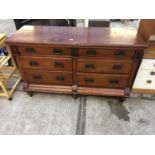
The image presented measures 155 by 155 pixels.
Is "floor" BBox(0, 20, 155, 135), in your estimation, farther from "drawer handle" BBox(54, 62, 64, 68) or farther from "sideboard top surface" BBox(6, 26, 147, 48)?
"sideboard top surface" BBox(6, 26, 147, 48)

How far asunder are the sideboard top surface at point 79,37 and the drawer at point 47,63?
21cm

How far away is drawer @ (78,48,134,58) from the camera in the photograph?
1457 mm

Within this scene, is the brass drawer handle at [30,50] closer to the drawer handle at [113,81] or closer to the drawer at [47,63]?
the drawer at [47,63]

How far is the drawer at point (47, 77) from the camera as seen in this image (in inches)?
68.6

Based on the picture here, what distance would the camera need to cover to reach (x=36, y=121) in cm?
172

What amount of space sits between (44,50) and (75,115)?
0.86 meters

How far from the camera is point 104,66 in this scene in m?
1.59

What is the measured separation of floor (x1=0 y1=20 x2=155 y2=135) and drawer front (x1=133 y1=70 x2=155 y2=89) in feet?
0.46

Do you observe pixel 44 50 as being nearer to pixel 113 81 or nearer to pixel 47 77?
pixel 47 77

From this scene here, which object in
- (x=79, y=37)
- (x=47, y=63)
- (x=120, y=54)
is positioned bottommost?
(x=47, y=63)

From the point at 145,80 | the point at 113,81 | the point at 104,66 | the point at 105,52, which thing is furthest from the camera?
the point at 145,80

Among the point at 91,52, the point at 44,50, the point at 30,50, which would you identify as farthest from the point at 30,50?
the point at 91,52

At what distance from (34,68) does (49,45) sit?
41 centimetres

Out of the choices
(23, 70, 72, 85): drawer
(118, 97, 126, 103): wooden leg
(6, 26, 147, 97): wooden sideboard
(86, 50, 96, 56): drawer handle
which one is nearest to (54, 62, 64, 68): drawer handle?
(6, 26, 147, 97): wooden sideboard
